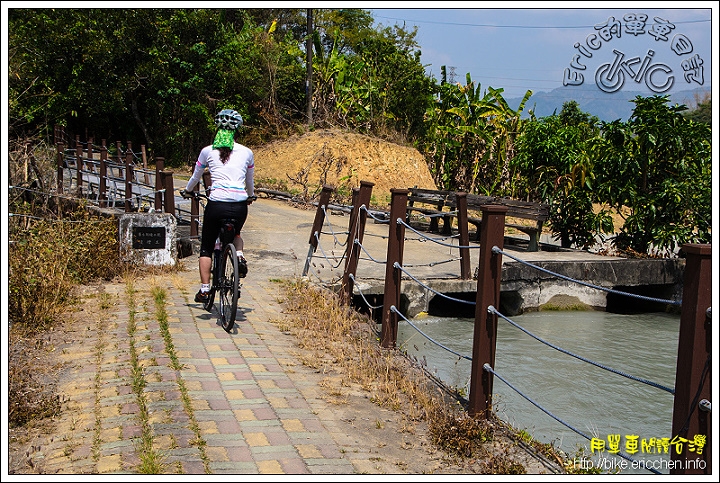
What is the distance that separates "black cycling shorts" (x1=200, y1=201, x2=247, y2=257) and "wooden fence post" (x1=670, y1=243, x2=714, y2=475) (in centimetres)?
408

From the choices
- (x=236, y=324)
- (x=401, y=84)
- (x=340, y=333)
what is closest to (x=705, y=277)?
(x=340, y=333)

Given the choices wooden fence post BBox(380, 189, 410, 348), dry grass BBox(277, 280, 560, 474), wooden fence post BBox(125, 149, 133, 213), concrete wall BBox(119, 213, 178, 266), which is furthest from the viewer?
wooden fence post BBox(125, 149, 133, 213)

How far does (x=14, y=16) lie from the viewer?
27.6 m

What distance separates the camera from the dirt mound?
81.7 ft

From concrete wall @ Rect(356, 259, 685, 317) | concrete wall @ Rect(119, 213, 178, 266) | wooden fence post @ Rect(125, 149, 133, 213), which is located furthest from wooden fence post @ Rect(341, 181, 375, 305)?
wooden fence post @ Rect(125, 149, 133, 213)

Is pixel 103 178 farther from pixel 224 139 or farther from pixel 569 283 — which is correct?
pixel 569 283

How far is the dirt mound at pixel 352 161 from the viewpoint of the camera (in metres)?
24.9

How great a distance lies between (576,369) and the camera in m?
8.30

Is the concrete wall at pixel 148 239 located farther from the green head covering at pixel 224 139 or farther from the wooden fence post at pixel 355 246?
the green head covering at pixel 224 139

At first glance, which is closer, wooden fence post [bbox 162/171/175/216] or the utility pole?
wooden fence post [bbox 162/171/175/216]

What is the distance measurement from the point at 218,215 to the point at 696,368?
444 cm

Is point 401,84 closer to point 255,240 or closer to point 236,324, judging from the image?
point 255,240

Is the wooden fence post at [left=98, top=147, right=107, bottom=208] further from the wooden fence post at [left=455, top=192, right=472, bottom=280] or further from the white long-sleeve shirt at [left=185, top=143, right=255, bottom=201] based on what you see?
the white long-sleeve shirt at [left=185, top=143, right=255, bottom=201]

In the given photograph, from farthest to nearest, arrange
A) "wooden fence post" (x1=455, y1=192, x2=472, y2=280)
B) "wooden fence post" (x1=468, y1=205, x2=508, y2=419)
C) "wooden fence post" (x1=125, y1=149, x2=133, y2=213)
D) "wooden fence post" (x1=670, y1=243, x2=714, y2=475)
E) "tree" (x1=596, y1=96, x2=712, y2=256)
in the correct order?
"wooden fence post" (x1=125, y1=149, x2=133, y2=213)
"tree" (x1=596, y1=96, x2=712, y2=256)
"wooden fence post" (x1=455, y1=192, x2=472, y2=280)
"wooden fence post" (x1=468, y1=205, x2=508, y2=419)
"wooden fence post" (x1=670, y1=243, x2=714, y2=475)
